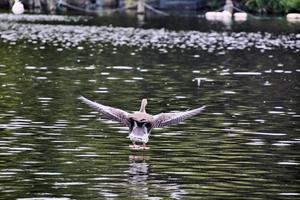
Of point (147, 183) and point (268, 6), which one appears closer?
point (147, 183)

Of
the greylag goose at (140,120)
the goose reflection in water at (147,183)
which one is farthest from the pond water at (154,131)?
the greylag goose at (140,120)

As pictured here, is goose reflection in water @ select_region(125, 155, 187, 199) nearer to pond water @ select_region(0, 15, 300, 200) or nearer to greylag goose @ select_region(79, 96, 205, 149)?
pond water @ select_region(0, 15, 300, 200)

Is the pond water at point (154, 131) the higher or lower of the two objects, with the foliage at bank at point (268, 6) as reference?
higher

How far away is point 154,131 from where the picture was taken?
2797 centimetres

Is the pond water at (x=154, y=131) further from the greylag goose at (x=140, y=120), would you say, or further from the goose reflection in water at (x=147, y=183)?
the greylag goose at (x=140, y=120)

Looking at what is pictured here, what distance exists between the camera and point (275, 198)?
63.0 feet

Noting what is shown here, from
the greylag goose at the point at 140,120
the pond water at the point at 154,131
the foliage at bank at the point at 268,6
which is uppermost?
the greylag goose at the point at 140,120

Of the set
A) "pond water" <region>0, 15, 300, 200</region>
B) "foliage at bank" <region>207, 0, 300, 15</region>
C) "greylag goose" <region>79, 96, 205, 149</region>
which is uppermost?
"greylag goose" <region>79, 96, 205, 149</region>

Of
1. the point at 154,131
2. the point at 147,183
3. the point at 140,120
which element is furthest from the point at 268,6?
the point at 147,183

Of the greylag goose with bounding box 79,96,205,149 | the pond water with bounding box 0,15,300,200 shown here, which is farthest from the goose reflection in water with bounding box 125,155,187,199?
the greylag goose with bounding box 79,96,205,149

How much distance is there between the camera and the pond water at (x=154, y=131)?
2028 centimetres

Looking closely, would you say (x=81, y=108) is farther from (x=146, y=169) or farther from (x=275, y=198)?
(x=275, y=198)

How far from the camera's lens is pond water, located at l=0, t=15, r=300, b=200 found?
66.5ft

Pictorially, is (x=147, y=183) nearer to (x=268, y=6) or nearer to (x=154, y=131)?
(x=154, y=131)
